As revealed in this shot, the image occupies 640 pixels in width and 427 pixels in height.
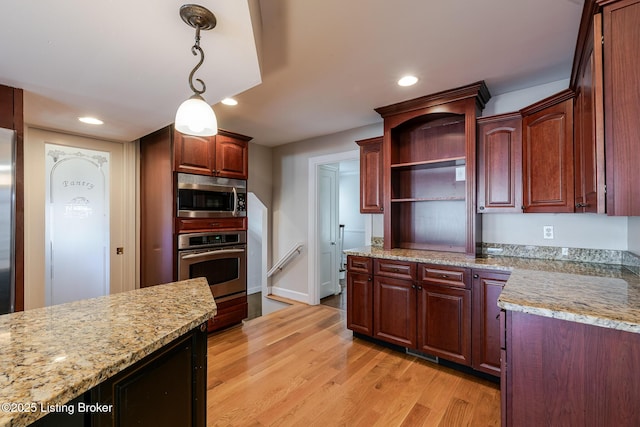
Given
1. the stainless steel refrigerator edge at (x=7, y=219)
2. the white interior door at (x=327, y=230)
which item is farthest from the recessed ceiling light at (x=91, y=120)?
the white interior door at (x=327, y=230)

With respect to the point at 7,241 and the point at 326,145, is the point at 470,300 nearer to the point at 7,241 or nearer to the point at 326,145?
the point at 326,145

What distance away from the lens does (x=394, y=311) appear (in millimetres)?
2758

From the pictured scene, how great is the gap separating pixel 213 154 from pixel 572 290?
3164mm

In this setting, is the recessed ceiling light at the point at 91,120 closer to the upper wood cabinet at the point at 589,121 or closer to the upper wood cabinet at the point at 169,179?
the upper wood cabinet at the point at 169,179

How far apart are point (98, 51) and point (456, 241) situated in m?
3.14

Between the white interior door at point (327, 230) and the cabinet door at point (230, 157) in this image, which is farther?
the white interior door at point (327, 230)

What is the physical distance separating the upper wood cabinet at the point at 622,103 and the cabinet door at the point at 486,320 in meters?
1.03

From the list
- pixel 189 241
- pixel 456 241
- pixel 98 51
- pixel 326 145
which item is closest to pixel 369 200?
pixel 456 241

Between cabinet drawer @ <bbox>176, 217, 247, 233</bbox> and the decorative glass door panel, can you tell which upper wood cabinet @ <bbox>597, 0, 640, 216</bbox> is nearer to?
cabinet drawer @ <bbox>176, 217, 247, 233</bbox>

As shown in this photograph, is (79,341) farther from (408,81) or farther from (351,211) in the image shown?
(351,211)

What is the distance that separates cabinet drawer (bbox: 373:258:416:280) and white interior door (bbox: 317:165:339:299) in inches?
64.5

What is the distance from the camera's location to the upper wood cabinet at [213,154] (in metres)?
2.94

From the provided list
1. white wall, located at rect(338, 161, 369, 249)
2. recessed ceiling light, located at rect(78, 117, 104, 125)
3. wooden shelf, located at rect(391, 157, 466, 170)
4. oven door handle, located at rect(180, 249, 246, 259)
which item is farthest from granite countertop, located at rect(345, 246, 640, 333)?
→ white wall, located at rect(338, 161, 369, 249)

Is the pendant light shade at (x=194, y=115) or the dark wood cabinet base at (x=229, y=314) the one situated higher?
the pendant light shade at (x=194, y=115)
